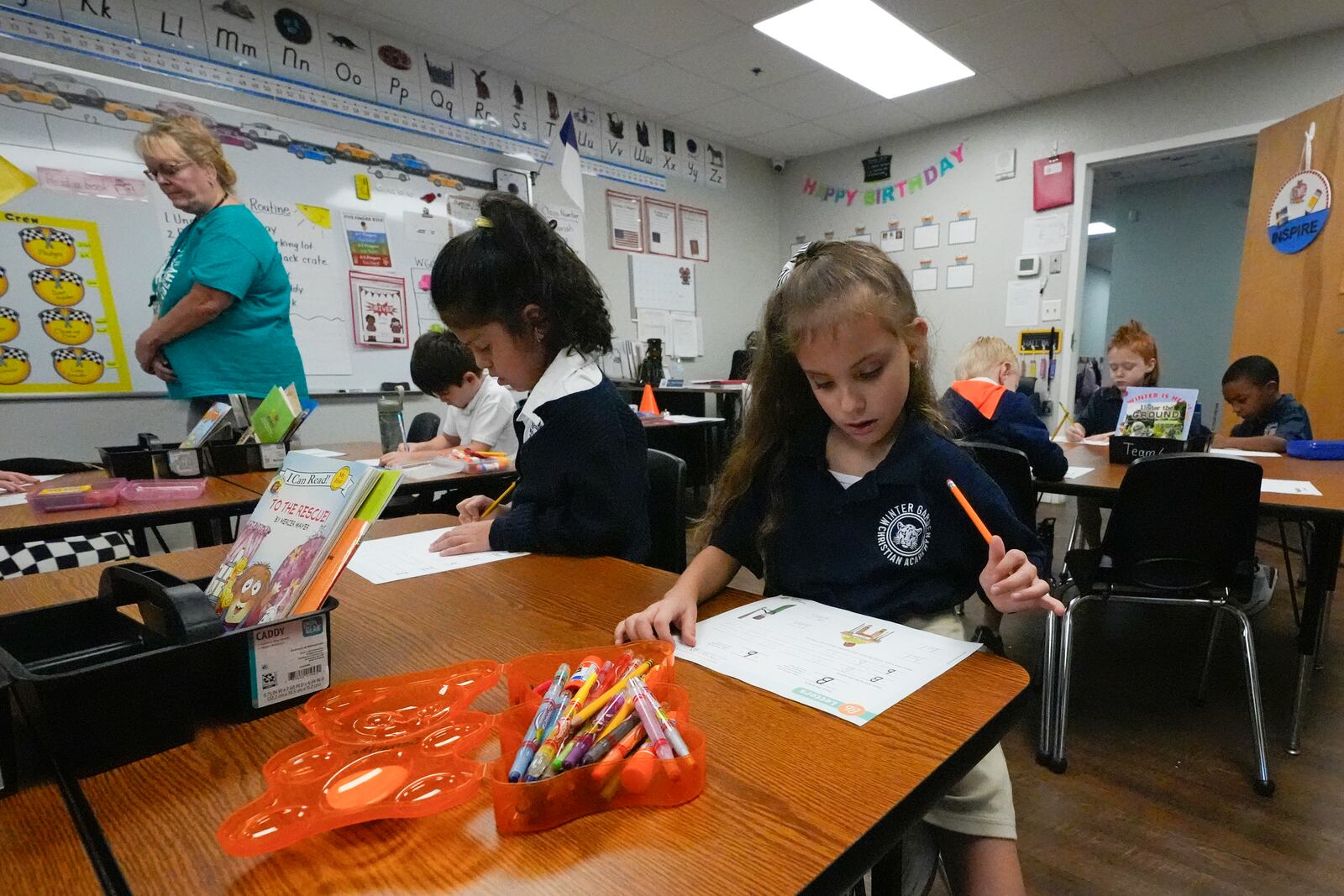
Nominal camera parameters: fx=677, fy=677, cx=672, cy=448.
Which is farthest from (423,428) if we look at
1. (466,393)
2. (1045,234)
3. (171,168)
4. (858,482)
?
(1045,234)

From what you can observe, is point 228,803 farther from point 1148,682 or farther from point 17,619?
point 1148,682

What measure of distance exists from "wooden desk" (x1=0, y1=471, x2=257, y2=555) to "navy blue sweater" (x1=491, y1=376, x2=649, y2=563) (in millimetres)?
811

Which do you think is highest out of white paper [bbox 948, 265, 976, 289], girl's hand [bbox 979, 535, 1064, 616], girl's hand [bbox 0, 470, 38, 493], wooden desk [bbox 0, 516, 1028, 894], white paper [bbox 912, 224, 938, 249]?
→ white paper [bbox 912, 224, 938, 249]

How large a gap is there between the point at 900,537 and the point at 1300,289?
3693mm

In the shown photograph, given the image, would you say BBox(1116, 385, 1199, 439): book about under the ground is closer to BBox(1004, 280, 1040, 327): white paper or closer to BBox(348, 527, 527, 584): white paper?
BBox(348, 527, 527, 584): white paper

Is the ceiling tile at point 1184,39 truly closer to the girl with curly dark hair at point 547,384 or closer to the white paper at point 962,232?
the white paper at point 962,232

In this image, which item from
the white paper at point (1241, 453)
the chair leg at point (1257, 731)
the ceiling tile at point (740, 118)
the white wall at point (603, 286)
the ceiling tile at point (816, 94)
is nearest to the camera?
the chair leg at point (1257, 731)

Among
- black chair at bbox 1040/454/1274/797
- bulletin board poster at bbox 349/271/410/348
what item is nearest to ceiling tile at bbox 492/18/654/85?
bulletin board poster at bbox 349/271/410/348

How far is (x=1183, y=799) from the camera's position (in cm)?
150

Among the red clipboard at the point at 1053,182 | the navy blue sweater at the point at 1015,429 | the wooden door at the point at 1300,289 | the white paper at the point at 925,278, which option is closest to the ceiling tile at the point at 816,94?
the red clipboard at the point at 1053,182

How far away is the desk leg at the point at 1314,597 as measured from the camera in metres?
1.56

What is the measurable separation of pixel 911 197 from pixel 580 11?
291 cm

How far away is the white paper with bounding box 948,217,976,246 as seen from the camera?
4.78m

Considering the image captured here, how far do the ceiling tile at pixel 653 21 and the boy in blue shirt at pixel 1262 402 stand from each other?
2.78 meters
